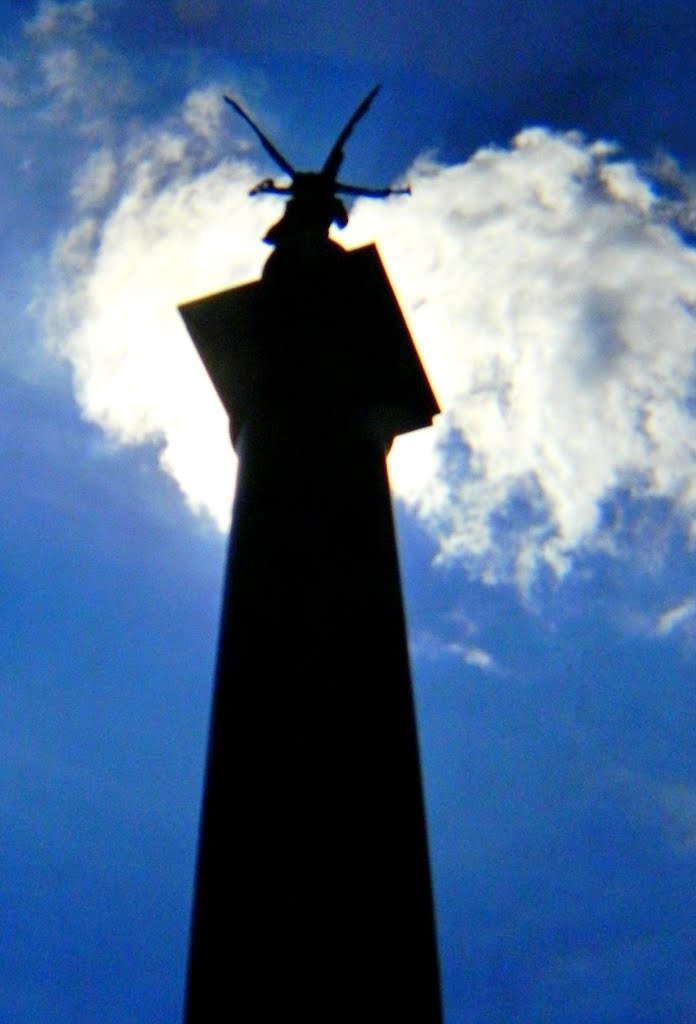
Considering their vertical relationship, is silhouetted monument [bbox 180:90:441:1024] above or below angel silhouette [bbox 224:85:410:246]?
below

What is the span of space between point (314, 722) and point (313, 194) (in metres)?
13.0

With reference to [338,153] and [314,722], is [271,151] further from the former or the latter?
[314,722]

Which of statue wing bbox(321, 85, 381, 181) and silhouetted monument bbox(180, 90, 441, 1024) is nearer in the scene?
silhouetted monument bbox(180, 90, 441, 1024)

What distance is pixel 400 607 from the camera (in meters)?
12.7

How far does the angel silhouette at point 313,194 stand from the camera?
19734 millimetres

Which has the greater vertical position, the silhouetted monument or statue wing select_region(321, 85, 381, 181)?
statue wing select_region(321, 85, 381, 181)

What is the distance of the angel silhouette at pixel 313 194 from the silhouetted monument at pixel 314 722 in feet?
10.9

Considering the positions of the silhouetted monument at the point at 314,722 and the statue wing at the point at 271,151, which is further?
the statue wing at the point at 271,151

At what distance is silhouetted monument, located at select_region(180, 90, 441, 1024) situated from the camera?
29.1ft

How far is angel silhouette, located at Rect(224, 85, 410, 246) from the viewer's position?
19.7 metres

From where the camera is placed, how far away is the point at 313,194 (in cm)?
2041

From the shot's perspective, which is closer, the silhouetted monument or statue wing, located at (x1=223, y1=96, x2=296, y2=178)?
the silhouetted monument

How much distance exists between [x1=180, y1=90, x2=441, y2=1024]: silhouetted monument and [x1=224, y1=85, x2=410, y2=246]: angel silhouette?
131 inches

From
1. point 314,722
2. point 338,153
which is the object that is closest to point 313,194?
point 338,153
